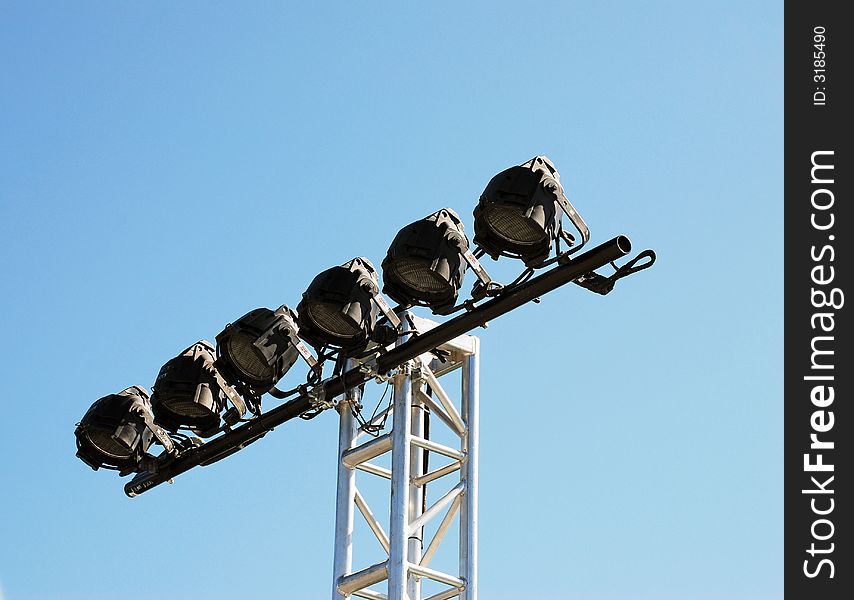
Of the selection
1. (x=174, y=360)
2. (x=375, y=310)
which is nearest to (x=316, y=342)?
(x=375, y=310)

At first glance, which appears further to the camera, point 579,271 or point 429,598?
point 429,598

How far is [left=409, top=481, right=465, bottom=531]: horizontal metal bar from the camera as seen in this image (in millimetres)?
10555

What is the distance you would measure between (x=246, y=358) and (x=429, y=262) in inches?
66.5

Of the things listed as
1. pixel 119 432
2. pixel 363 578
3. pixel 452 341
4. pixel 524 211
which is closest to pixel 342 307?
pixel 452 341

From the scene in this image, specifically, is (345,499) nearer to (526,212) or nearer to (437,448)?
(437,448)

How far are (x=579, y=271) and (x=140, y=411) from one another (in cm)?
363

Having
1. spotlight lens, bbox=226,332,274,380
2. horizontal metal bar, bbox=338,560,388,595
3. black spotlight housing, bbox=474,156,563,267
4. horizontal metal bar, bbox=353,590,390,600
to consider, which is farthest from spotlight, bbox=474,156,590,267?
horizontal metal bar, bbox=353,590,390,600

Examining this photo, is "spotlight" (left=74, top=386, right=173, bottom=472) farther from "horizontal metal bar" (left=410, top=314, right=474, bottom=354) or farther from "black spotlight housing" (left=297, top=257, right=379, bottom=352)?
"horizontal metal bar" (left=410, top=314, right=474, bottom=354)

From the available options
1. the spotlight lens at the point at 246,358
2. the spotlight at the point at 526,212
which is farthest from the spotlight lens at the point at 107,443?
the spotlight at the point at 526,212

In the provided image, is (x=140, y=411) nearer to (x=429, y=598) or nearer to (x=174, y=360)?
(x=174, y=360)

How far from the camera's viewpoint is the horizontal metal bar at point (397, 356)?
981 cm

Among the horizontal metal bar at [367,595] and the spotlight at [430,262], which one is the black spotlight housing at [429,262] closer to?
the spotlight at [430,262]

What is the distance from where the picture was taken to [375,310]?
10.7m

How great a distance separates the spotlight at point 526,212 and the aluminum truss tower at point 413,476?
104cm
